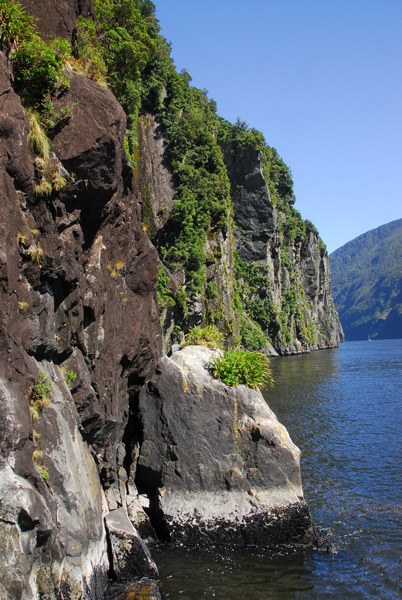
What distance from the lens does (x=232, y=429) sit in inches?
417

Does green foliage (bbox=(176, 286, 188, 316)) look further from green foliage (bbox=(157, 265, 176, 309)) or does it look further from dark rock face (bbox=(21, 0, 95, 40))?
dark rock face (bbox=(21, 0, 95, 40))

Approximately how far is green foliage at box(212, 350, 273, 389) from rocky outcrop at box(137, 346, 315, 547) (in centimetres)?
25

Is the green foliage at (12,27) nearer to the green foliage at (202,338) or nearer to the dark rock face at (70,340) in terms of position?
the dark rock face at (70,340)

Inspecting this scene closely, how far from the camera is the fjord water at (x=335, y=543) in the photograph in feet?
26.5

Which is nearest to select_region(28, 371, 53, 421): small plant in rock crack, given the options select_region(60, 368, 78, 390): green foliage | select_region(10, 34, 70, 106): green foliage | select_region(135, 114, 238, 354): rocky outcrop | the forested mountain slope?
the forested mountain slope

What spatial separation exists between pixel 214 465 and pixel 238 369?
2456 mm

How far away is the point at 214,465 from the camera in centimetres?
1020

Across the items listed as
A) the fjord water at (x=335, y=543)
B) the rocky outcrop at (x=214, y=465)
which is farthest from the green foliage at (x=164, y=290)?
the rocky outcrop at (x=214, y=465)

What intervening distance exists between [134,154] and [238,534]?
995 inches

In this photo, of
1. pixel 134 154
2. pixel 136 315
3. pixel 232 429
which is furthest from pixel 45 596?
pixel 134 154

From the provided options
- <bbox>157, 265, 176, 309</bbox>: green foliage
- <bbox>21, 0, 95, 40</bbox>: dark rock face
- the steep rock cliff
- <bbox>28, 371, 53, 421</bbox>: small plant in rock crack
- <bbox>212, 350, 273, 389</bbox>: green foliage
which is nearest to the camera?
<bbox>28, 371, 53, 421</bbox>: small plant in rock crack

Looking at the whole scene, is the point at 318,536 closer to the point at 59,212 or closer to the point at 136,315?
the point at 136,315

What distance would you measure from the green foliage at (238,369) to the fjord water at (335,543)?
3797 mm

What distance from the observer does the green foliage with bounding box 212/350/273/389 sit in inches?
440
